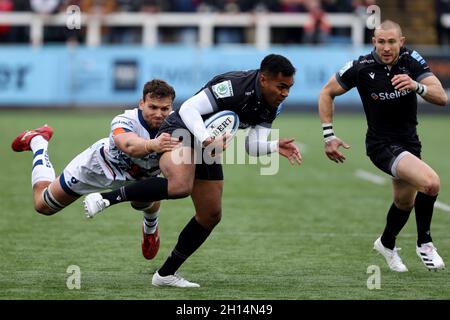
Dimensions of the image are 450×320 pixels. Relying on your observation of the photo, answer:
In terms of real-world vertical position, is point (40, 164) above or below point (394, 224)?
above

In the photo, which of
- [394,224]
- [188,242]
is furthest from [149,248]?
[394,224]

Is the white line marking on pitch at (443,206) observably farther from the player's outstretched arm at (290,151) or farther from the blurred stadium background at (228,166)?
the player's outstretched arm at (290,151)

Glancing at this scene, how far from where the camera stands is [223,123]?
7848 mm

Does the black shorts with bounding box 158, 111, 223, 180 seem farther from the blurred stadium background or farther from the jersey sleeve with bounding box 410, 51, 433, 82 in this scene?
the jersey sleeve with bounding box 410, 51, 433, 82

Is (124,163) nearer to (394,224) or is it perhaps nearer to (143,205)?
(143,205)

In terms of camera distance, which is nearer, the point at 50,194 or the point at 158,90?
the point at 158,90

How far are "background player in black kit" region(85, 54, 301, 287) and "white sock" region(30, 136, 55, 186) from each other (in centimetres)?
158

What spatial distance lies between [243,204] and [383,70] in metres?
4.44

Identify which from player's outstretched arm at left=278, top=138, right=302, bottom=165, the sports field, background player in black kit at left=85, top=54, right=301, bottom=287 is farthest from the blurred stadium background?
player's outstretched arm at left=278, top=138, right=302, bottom=165

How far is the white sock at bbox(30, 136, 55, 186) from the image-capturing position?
9203 millimetres

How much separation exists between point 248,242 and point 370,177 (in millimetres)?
5681

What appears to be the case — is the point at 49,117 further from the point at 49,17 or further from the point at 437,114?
the point at 437,114

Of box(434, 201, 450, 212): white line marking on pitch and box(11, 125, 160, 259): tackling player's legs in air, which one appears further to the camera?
Result: box(434, 201, 450, 212): white line marking on pitch

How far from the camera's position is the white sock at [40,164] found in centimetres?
920
